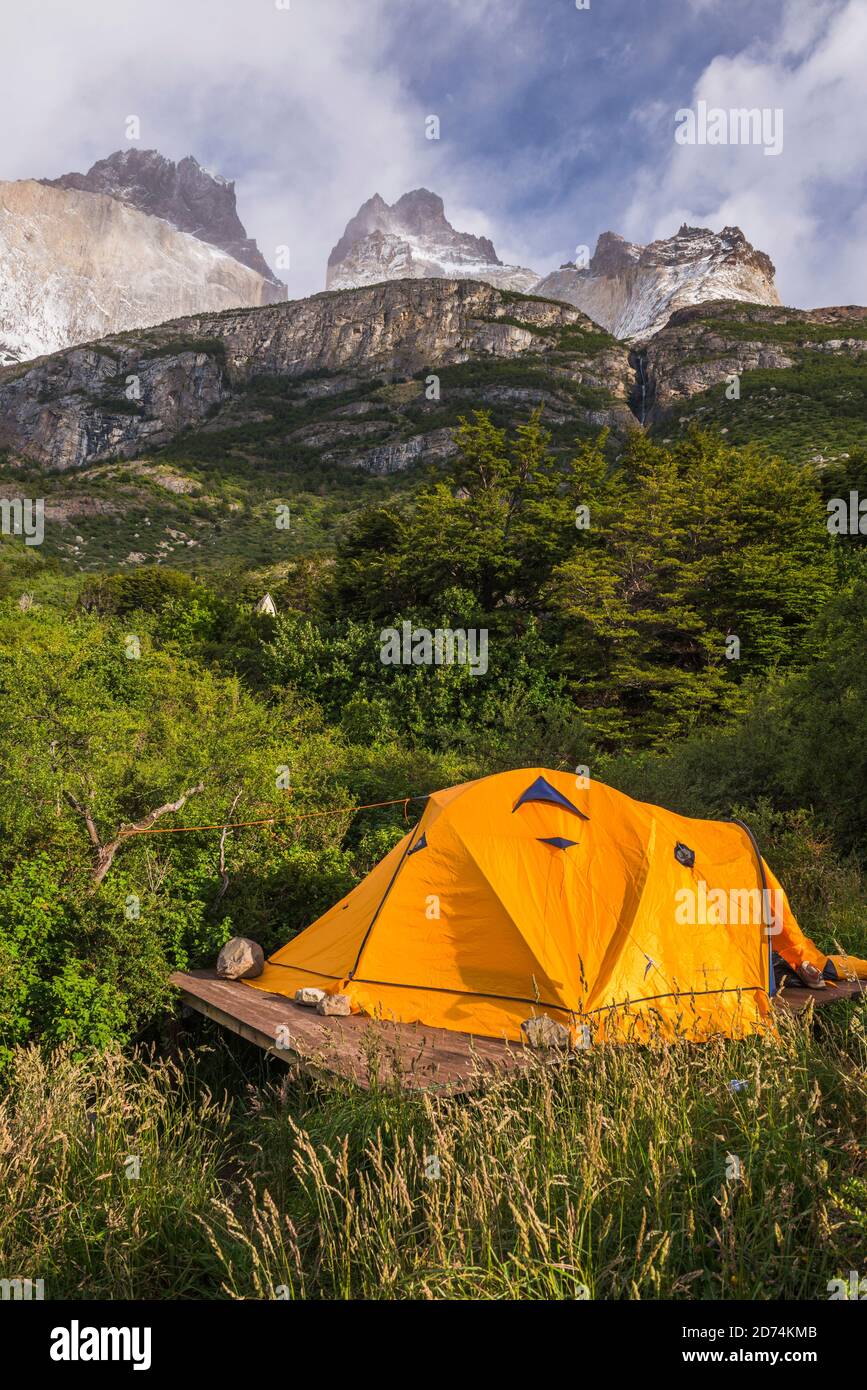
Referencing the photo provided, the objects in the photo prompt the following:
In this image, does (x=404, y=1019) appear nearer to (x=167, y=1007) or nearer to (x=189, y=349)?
(x=167, y=1007)

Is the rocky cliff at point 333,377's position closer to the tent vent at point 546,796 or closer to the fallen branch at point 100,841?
the fallen branch at point 100,841

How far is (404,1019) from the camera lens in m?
6.19

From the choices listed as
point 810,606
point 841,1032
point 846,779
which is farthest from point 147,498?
point 841,1032

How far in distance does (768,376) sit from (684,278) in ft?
426

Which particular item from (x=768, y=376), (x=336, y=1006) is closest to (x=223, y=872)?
(x=336, y=1006)

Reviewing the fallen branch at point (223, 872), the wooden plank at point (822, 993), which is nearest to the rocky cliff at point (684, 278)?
the fallen branch at point (223, 872)

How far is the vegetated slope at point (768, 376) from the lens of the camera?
42.7 m

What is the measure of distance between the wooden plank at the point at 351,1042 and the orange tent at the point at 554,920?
0.95ft

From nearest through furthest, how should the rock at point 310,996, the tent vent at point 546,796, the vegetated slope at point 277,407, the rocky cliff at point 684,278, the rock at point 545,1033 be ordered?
1. the rock at point 545,1033
2. the rock at point 310,996
3. the tent vent at point 546,796
4. the vegetated slope at point 277,407
5. the rocky cliff at point 684,278

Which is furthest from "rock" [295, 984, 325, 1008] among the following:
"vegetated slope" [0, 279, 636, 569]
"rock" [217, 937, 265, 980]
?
"vegetated slope" [0, 279, 636, 569]

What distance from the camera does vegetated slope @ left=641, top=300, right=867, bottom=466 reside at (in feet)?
140

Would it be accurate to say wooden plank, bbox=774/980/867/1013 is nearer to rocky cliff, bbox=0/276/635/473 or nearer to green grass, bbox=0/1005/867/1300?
green grass, bbox=0/1005/867/1300

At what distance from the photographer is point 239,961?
7.27 m

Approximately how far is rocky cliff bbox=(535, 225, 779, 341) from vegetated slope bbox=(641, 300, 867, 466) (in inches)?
1917
